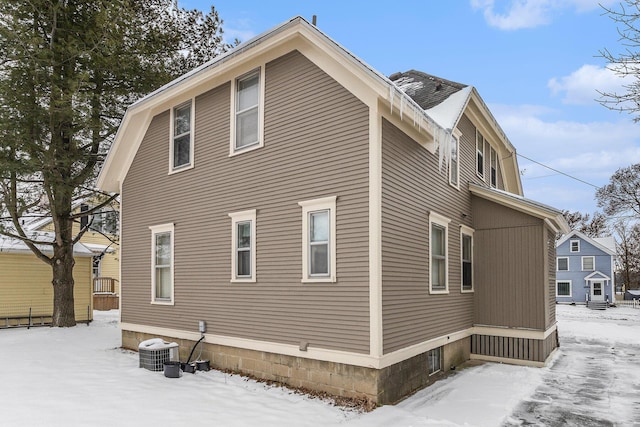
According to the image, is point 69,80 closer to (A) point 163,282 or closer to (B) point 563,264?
(A) point 163,282

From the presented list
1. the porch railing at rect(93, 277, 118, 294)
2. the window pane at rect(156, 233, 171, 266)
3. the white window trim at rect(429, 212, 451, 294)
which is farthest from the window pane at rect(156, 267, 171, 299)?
the porch railing at rect(93, 277, 118, 294)

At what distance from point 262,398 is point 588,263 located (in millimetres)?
37187

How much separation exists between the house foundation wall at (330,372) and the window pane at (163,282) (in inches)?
50.1

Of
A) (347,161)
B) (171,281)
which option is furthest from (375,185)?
(171,281)

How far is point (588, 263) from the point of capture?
120 feet

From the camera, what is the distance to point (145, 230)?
1075cm

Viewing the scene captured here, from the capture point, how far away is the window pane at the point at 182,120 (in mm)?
9961

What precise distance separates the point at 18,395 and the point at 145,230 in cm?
459

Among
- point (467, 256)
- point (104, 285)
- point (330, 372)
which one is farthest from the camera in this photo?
point (104, 285)

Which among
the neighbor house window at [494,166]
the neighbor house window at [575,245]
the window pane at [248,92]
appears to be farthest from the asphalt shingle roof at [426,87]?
the neighbor house window at [575,245]

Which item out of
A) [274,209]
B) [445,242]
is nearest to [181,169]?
[274,209]

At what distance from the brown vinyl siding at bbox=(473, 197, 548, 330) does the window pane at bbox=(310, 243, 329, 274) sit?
5.04 m

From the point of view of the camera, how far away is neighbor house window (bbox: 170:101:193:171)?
9.85m

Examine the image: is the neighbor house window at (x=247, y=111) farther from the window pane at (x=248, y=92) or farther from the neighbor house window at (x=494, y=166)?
the neighbor house window at (x=494, y=166)
